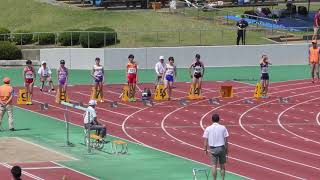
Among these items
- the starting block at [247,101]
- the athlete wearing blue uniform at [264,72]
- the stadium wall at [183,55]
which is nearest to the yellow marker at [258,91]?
the athlete wearing blue uniform at [264,72]

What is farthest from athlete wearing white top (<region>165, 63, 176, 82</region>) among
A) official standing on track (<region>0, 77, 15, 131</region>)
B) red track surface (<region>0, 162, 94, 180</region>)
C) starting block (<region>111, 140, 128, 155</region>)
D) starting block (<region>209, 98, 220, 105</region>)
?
red track surface (<region>0, 162, 94, 180</region>)

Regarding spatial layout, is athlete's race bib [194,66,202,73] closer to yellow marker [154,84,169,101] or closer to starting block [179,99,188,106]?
starting block [179,99,188,106]

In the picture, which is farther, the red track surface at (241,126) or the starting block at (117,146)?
the starting block at (117,146)

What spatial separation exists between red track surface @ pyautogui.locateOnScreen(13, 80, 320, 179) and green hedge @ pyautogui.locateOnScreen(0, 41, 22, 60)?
9676 millimetres

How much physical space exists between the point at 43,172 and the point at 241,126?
942 cm

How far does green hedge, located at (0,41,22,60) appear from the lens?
166 ft

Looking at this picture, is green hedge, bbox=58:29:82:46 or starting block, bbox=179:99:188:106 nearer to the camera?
starting block, bbox=179:99:188:106

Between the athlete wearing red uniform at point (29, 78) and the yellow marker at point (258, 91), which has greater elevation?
the athlete wearing red uniform at point (29, 78)

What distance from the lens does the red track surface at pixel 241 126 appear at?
25.0m

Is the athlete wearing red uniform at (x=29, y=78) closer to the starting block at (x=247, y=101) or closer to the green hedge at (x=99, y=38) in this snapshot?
the starting block at (x=247, y=101)

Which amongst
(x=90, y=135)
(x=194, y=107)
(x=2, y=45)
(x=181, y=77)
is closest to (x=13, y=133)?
(x=90, y=135)

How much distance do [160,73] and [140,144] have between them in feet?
34.3

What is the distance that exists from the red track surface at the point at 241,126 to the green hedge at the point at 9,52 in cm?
968

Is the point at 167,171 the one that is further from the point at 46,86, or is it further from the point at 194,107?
the point at 46,86
